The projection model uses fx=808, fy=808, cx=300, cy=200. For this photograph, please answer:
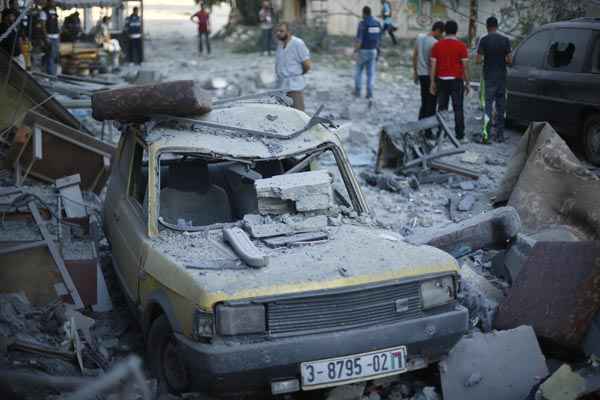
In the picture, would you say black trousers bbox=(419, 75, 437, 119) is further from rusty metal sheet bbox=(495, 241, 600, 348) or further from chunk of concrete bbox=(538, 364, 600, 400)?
chunk of concrete bbox=(538, 364, 600, 400)

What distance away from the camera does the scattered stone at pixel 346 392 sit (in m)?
4.57

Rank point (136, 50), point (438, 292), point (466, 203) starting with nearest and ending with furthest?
point (438, 292) < point (466, 203) < point (136, 50)

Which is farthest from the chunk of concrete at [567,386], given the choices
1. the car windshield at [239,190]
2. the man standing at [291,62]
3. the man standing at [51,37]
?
the man standing at [51,37]

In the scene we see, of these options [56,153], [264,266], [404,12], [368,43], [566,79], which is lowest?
[56,153]

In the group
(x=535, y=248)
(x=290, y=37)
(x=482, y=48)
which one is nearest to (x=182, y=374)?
(x=535, y=248)

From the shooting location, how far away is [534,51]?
11641 mm

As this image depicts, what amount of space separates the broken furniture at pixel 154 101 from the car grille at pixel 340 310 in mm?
1927

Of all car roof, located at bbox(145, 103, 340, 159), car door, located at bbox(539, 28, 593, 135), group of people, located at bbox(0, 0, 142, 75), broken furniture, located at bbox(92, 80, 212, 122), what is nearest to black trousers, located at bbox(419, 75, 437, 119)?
car door, located at bbox(539, 28, 593, 135)

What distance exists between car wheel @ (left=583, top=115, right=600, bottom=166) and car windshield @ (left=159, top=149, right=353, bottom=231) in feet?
17.9

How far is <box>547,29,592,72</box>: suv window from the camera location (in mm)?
10594

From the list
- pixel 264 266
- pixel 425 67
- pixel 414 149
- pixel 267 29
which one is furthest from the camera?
pixel 267 29

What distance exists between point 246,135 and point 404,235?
8.11 feet

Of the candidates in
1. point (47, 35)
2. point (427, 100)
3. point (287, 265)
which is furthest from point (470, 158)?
point (47, 35)

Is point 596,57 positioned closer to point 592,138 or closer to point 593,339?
point 592,138
